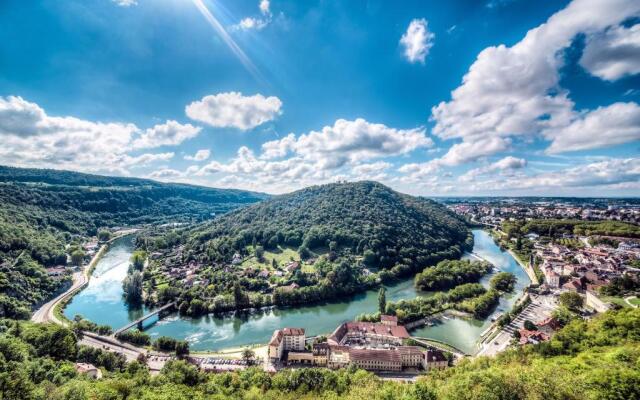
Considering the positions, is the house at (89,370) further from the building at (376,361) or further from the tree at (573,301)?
the tree at (573,301)

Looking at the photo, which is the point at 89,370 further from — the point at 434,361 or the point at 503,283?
the point at 503,283

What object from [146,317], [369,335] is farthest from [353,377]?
[146,317]

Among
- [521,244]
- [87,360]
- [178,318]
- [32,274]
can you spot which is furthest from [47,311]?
[521,244]

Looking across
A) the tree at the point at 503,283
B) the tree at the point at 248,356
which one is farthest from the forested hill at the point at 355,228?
the tree at the point at 248,356

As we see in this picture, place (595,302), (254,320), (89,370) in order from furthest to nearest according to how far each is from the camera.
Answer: (254,320), (595,302), (89,370)

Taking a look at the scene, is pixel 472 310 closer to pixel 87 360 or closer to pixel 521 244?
pixel 87 360

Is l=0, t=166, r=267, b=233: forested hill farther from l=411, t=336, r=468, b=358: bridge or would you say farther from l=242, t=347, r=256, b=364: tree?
l=411, t=336, r=468, b=358: bridge
